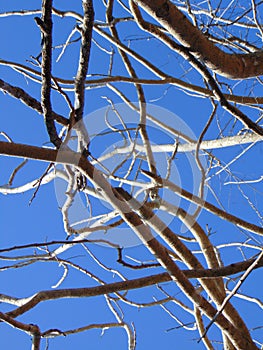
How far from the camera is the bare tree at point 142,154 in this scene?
631mm

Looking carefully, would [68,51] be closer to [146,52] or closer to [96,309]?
[146,52]

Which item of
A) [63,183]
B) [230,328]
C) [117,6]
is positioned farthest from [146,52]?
[230,328]

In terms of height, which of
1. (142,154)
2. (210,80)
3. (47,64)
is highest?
(142,154)

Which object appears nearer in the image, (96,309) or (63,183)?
(63,183)

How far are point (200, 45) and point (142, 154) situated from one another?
2.68 ft

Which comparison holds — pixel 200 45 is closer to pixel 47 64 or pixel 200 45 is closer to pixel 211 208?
pixel 47 64

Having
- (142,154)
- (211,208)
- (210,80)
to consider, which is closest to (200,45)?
(210,80)

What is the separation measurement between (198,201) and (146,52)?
73 cm

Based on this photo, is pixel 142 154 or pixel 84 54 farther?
pixel 142 154

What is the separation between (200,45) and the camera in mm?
754

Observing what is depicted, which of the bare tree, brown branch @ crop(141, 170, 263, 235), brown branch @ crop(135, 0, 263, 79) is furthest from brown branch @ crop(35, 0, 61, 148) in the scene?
brown branch @ crop(141, 170, 263, 235)

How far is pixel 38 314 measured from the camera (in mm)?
2021

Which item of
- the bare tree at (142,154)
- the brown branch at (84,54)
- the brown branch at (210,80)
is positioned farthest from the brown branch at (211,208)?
the brown branch at (84,54)

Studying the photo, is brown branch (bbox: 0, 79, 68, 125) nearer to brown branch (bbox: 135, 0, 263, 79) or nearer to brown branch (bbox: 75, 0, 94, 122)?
brown branch (bbox: 75, 0, 94, 122)
